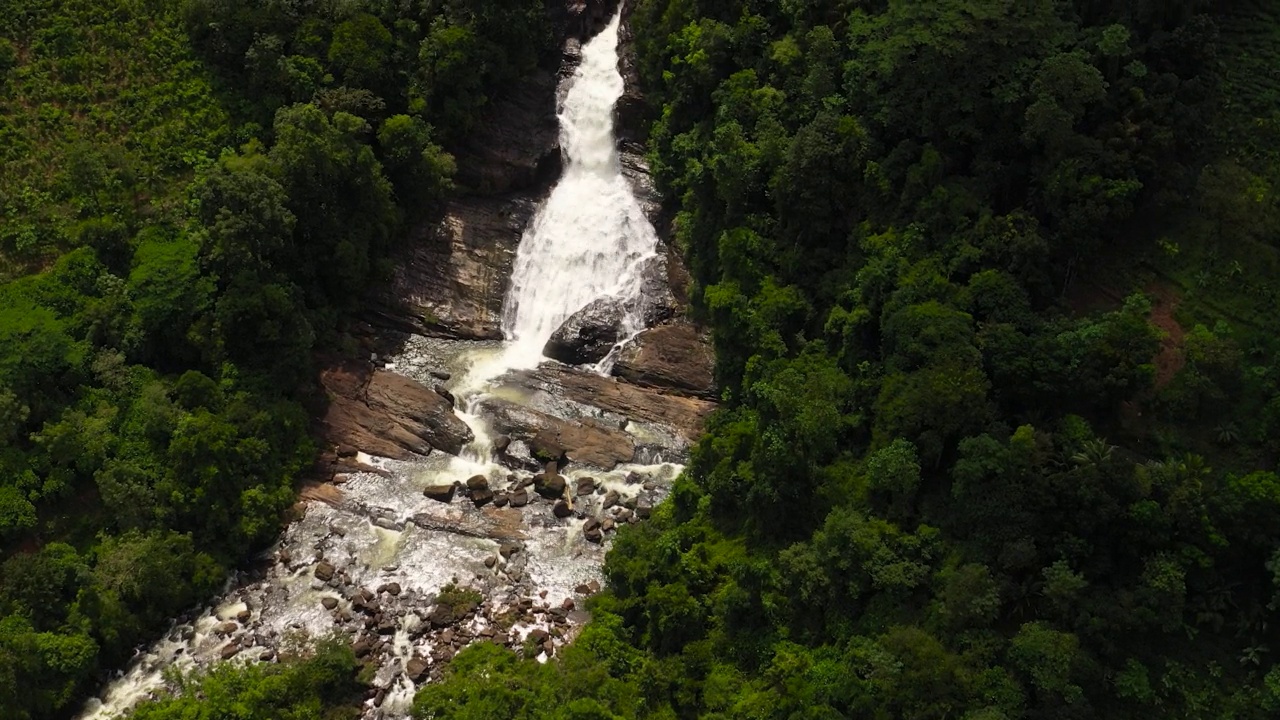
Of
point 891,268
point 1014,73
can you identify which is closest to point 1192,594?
point 891,268

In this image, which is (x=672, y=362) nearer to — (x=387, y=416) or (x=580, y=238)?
(x=580, y=238)

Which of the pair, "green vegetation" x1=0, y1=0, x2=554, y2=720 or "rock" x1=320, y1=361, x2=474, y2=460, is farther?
"rock" x1=320, y1=361, x2=474, y2=460

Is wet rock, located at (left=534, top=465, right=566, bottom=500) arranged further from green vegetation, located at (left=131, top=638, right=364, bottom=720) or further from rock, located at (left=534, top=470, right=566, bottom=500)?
green vegetation, located at (left=131, top=638, right=364, bottom=720)

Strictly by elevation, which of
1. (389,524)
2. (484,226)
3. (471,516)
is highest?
(484,226)

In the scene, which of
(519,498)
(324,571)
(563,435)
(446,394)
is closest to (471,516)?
(519,498)

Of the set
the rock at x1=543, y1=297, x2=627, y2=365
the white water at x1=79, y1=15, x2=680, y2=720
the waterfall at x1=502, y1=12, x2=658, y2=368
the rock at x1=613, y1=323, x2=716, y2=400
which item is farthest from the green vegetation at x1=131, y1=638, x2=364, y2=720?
the rock at x1=613, y1=323, x2=716, y2=400

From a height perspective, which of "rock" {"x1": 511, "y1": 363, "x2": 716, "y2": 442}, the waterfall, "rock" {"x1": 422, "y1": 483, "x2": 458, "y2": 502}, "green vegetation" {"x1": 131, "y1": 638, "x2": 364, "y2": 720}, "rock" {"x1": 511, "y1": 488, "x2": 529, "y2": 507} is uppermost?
the waterfall

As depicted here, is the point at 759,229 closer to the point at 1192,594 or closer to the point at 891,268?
the point at 891,268
